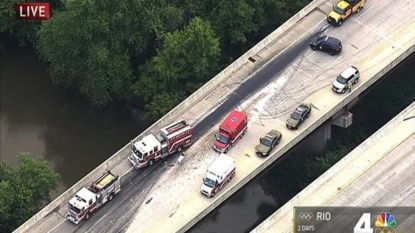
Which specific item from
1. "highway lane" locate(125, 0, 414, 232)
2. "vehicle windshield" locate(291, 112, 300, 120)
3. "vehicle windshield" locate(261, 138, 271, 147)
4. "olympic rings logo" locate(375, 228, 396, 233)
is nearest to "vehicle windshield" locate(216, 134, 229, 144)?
"highway lane" locate(125, 0, 414, 232)

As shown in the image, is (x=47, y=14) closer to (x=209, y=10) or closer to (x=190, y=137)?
(x=209, y=10)

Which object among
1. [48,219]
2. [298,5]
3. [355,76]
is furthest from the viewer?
[298,5]

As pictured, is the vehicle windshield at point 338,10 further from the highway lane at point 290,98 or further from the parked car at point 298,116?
the parked car at point 298,116

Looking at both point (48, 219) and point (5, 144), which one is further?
point (5, 144)

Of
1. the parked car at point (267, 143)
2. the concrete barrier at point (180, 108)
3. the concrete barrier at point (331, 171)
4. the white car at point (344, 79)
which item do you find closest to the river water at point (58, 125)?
the concrete barrier at point (180, 108)

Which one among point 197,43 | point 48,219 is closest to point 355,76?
point 197,43

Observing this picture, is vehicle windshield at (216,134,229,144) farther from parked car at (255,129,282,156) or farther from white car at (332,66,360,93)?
white car at (332,66,360,93)

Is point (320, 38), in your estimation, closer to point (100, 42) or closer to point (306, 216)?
point (100, 42)
